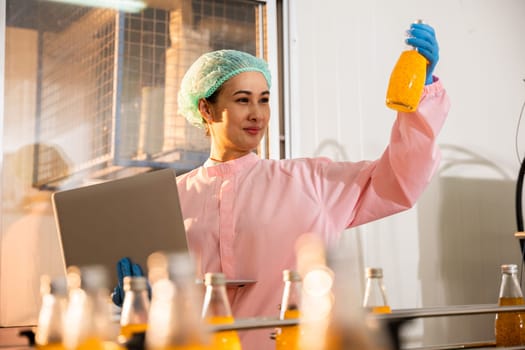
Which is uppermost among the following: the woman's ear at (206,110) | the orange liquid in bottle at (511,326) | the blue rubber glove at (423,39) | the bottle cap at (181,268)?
the woman's ear at (206,110)

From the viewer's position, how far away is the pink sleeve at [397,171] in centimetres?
176

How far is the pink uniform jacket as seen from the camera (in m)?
2.07

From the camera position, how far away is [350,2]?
3441 millimetres

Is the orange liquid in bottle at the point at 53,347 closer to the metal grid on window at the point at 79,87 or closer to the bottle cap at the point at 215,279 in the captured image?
the bottle cap at the point at 215,279

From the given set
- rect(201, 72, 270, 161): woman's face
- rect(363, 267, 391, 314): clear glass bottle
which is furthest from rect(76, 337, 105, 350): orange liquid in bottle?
rect(201, 72, 270, 161): woman's face

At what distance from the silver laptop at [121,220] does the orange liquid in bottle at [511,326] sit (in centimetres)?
74

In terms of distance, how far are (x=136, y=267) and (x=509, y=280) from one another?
77 centimetres

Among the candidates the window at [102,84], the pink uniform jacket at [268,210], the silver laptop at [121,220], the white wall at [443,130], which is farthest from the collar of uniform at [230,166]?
the white wall at [443,130]

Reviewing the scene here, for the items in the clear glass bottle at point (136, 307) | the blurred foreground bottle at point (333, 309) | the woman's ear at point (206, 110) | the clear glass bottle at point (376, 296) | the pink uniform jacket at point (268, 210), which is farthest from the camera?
Answer: the woman's ear at point (206, 110)

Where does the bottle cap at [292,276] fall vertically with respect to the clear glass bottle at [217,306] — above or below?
above

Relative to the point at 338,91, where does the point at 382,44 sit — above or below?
above

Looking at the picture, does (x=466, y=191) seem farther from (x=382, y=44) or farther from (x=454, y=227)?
(x=382, y=44)

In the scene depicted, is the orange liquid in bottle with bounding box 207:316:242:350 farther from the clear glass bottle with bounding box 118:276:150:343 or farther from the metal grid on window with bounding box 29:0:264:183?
the metal grid on window with bounding box 29:0:264:183

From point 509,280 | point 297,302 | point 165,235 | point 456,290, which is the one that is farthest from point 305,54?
point 297,302
